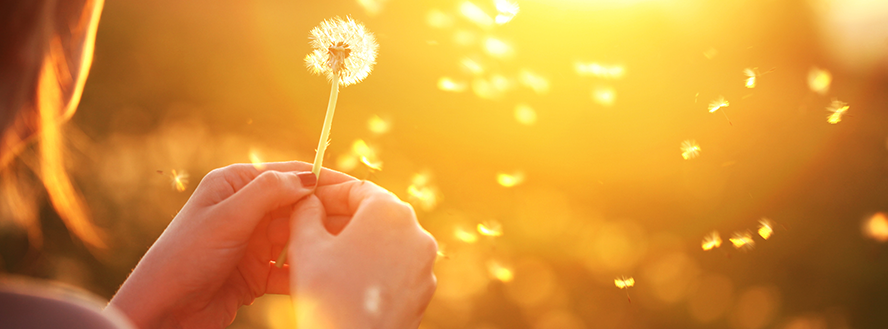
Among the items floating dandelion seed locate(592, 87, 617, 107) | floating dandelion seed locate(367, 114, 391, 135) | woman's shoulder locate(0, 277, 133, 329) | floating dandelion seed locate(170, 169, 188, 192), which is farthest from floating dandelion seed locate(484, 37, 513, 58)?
woman's shoulder locate(0, 277, 133, 329)

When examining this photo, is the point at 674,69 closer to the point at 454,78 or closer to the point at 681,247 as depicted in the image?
the point at 681,247

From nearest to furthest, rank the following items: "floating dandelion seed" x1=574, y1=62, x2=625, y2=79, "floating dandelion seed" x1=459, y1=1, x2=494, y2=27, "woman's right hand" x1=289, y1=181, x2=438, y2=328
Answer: "woman's right hand" x1=289, y1=181, x2=438, y2=328 → "floating dandelion seed" x1=459, y1=1, x2=494, y2=27 → "floating dandelion seed" x1=574, y1=62, x2=625, y2=79

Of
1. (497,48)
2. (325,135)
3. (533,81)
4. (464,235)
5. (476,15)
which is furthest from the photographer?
(533,81)

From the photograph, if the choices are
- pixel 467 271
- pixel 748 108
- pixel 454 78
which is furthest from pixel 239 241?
pixel 748 108

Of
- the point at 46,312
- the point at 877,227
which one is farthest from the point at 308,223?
the point at 877,227

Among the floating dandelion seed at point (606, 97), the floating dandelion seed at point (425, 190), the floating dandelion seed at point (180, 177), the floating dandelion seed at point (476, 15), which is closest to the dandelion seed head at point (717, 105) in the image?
the floating dandelion seed at point (606, 97)

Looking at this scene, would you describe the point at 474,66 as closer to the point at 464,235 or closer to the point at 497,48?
the point at 497,48

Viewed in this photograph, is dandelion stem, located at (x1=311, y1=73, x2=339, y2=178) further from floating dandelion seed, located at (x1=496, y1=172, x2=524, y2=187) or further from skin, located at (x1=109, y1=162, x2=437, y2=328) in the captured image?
floating dandelion seed, located at (x1=496, y1=172, x2=524, y2=187)
